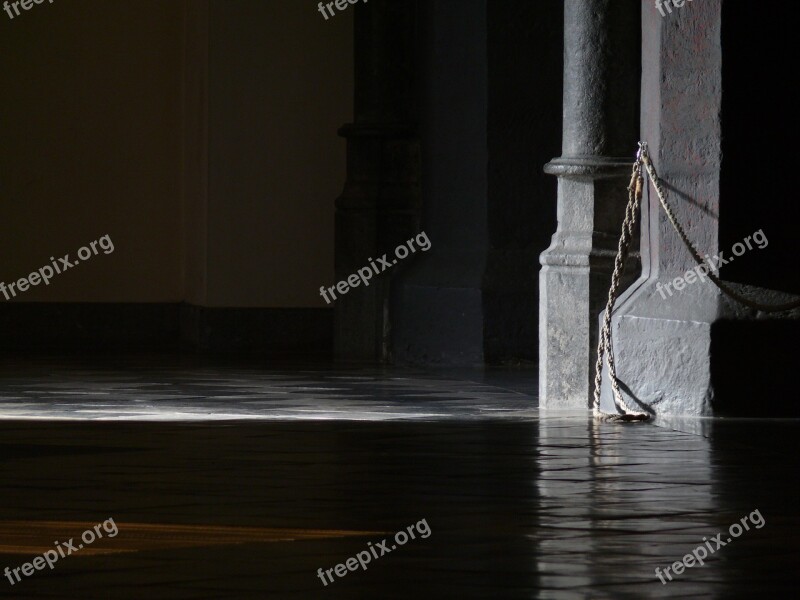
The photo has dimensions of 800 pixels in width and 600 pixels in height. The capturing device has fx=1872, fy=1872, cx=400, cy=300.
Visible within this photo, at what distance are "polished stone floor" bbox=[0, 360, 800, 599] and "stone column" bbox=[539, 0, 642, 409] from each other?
1.00ft

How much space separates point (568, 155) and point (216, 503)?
4.07m

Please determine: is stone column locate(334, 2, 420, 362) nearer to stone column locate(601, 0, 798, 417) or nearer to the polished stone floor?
the polished stone floor

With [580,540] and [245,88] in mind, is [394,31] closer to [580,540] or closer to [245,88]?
[245,88]

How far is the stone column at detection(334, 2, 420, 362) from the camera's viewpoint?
12695 mm

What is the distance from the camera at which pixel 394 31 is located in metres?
12.7

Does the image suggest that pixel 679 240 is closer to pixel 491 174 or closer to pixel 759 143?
pixel 759 143

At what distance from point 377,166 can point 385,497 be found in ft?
25.6

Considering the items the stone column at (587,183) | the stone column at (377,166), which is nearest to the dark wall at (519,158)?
the stone column at (377,166)

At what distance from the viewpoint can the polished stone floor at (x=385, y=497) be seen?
391 cm

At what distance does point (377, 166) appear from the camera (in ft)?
42.2

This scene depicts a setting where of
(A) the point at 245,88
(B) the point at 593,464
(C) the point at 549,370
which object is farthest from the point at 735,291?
(A) the point at 245,88

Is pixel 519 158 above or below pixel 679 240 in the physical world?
above

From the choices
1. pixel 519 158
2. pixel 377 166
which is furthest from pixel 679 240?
pixel 377 166

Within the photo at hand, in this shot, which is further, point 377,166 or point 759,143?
point 377,166
